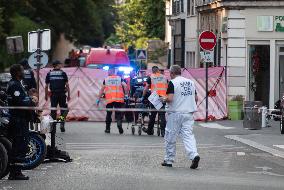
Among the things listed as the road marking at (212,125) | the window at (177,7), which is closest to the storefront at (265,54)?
the road marking at (212,125)

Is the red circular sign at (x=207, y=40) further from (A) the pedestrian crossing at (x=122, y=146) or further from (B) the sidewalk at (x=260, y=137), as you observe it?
(A) the pedestrian crossing at (x=122, y=146)

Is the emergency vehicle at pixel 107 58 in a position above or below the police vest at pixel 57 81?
above

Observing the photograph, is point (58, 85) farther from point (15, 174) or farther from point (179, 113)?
point (15, 174)

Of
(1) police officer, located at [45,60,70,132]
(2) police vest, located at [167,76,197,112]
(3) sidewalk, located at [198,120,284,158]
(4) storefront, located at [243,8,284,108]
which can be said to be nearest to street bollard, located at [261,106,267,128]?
(3) sidewalk, located at [198,120,284,158]

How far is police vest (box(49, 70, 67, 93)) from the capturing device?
28.7 metres

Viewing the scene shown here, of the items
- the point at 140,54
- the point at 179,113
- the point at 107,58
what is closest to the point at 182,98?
the point at 179,113

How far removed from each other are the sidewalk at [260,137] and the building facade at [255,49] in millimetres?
4400

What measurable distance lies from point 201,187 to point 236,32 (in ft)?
80.9

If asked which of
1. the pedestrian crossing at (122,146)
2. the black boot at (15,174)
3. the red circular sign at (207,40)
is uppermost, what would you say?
the red circular sign at (207,40)

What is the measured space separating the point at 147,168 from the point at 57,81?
10602 millimetres

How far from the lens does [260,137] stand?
27.5 metres

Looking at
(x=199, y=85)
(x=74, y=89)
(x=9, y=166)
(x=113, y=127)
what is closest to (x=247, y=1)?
(x=199, y=85)

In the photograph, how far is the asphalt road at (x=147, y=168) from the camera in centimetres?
1588

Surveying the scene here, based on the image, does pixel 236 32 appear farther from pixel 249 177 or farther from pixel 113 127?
pixel 249 177
